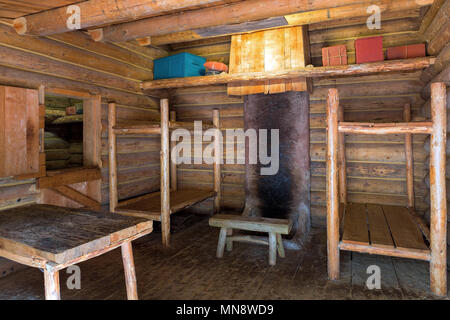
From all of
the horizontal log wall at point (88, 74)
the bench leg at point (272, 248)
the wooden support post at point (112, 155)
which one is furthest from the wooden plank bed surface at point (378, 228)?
the horizontal log wall at point (88, 74)

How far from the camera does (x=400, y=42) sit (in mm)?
5227

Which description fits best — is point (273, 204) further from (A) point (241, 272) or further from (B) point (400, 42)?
(B) point (400, 42)

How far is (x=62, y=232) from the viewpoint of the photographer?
2.54 metres

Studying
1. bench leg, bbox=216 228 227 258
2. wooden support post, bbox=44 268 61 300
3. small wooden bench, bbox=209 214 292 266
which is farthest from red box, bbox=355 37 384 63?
wooden support post, bbox=44 268 61 300

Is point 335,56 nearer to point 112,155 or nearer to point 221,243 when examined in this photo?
point 221,243

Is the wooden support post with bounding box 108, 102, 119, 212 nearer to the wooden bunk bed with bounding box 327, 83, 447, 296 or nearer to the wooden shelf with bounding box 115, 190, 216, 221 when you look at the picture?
the wooden shelf with bounding box 115, 190, 216, 221

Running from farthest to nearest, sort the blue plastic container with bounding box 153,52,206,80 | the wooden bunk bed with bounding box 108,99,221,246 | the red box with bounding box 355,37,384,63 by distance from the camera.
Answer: the blue plastic container with bounding box 153,52,206,80 → the wooden bunk bed with bounding box 108,99,221,246 → the red box with bounding box 355,37,384,63

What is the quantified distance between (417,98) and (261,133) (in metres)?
2.88

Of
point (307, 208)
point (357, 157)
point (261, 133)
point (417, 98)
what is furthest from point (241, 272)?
point (417, 98)

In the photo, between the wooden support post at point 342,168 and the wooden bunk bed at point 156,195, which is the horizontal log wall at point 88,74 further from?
the wooden support post at point 342,168

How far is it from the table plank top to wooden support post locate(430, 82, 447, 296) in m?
3.20

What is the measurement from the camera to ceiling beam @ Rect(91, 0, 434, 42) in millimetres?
3572

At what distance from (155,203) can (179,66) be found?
2832 millimetres

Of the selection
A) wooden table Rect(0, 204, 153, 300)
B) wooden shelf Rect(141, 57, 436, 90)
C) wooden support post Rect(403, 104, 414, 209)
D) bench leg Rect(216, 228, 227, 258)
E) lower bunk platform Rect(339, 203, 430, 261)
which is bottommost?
bench leg Rect(216, 228, 227, 258)
